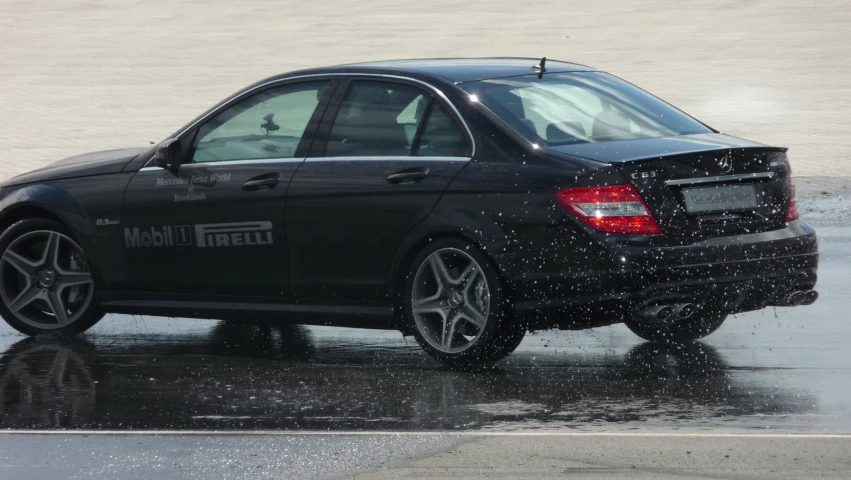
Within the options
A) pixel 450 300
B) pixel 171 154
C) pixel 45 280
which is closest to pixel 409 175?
pixel 450 300

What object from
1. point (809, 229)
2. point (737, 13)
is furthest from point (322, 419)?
point (737, 13)

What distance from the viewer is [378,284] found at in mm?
7668

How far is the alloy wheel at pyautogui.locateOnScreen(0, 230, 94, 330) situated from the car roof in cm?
188

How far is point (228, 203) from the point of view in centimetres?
810

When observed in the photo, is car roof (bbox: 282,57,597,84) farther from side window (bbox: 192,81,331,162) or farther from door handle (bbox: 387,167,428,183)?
door handle (bbox: 387,167,428,183)

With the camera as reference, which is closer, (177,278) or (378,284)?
(378,284)

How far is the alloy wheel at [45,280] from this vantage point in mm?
8820

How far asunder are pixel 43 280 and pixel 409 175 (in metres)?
2.58

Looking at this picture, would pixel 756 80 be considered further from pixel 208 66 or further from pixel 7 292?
pixel 7 292

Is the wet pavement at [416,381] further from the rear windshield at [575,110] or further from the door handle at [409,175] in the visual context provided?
the rear windshield at [575,110]

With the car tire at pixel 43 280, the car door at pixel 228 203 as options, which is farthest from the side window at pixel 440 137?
the car tire at pixel 43 280

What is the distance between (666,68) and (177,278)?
23.4 m

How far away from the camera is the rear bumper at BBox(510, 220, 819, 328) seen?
273 inches

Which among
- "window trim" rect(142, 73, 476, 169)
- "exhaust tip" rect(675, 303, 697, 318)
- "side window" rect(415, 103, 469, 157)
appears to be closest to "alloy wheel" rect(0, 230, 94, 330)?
"window trim" rect(142, 73, 476, 169)
